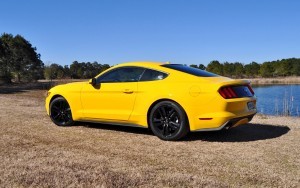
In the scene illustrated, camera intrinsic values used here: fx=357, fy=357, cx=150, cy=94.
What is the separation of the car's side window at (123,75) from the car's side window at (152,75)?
11 centimetres

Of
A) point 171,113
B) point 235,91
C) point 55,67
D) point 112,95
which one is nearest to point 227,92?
point 235,91

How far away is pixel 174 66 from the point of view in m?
6.83

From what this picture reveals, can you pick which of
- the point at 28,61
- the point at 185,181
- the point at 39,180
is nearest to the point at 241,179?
the point at 185,181

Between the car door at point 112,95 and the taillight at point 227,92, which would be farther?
the car door at point 112,95

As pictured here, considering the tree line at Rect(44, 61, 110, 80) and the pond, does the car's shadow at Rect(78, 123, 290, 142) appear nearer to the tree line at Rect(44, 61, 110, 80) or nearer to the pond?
the pond

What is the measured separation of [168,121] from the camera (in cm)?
627

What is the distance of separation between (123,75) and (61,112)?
6.16 feet

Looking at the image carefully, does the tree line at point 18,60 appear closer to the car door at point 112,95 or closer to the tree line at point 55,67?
the tree line at point 55,67

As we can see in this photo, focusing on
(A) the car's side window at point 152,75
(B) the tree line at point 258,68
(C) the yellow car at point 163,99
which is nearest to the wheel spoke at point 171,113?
(C) the yellow car at point 163,99

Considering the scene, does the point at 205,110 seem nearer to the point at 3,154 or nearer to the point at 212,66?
the point at 3,154

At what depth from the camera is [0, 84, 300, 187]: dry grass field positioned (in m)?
4.11

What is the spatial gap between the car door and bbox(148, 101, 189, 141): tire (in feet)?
1.83

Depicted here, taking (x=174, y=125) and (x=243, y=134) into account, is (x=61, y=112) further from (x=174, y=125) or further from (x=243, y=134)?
(x=243, y=134)

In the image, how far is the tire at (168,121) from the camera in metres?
6.08
